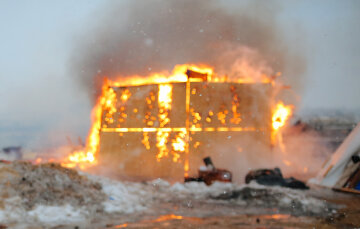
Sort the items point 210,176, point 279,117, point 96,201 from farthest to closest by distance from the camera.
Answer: point 279,117 → point 210,176 → point 96,201

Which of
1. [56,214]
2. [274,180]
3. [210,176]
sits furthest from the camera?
[210,176]

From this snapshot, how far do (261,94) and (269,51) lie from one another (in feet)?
16.6

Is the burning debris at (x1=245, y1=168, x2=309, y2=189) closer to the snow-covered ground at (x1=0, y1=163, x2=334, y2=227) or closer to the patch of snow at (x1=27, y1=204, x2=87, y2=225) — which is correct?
the snow-covered ground at (x1=0, y1=163, x2=334, y2=227)

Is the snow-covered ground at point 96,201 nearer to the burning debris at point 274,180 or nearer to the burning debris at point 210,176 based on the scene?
the burning debris at point 210,176

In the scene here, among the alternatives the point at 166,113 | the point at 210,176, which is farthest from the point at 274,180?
the point at 166,113

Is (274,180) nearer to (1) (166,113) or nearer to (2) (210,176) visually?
(2) (210,176)

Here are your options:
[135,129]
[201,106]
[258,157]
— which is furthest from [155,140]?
[258,157]

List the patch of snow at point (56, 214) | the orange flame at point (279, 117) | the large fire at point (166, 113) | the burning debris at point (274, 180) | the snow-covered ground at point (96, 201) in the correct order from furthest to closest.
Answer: the orange flame at point (279, 117)
the large fire at point (166, 113)
the burning debris at point (274, 180)
the snow-covered ground at point (96, 201)
the patch of snow at point (56, 214)

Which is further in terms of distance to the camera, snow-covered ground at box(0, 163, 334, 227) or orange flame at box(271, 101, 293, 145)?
orange flame at box(271, 101, 293, 145)

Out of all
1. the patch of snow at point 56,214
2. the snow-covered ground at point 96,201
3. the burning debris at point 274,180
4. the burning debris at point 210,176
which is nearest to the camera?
the patch of snow at point 56,214

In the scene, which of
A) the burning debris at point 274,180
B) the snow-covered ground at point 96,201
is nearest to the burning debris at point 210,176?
the burning debris at point 274,180

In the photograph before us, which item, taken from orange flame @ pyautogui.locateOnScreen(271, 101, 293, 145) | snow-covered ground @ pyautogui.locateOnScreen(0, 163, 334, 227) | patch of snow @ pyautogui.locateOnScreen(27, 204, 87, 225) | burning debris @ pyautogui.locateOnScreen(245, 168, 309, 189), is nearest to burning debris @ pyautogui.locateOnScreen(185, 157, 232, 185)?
burning debris @ pyautogui.locateOnScreen(245, 168, 309, 189)

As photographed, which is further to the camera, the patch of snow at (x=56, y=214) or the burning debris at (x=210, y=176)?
the burning debris at (x=210, y=176)

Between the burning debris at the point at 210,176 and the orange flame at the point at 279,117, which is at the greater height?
the orange flame at the point at 279,117
